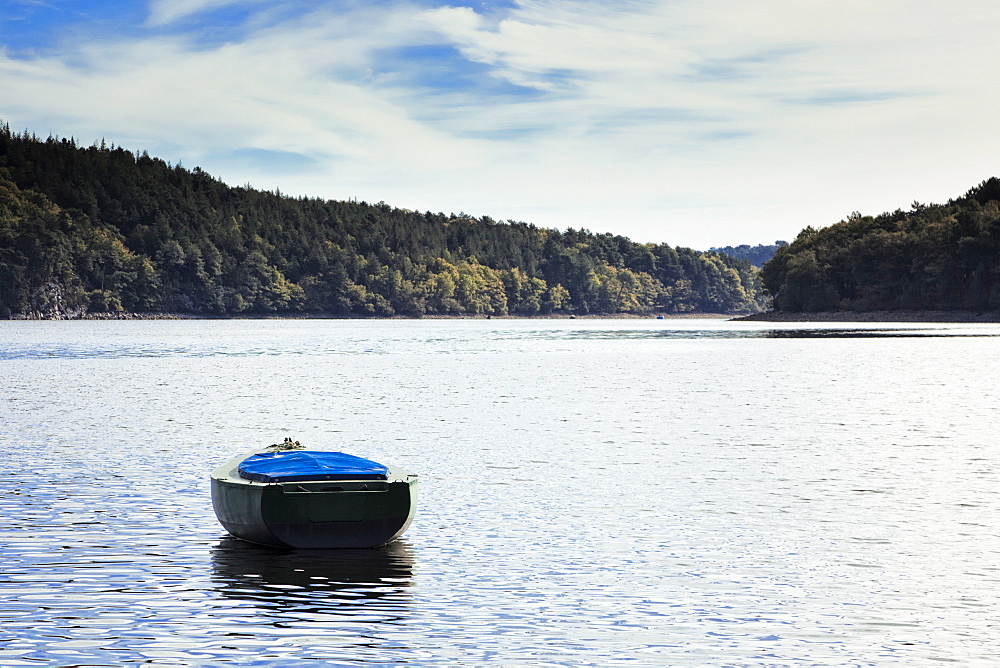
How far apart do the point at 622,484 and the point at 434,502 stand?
556 cm

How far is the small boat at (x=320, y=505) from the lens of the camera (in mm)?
20406

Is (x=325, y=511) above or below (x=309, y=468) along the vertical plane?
below

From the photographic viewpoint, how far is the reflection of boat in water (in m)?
18.0

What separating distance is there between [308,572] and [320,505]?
1304 millimetres

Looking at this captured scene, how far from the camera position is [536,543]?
22266 millimetres

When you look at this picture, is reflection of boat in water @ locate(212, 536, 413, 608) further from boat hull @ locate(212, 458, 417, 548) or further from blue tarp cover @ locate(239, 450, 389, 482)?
blue tarp cover @ locate(239, 450, 389, 482)

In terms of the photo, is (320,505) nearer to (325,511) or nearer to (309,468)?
(325,511)

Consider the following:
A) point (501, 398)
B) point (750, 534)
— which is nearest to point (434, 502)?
point (750, 534)

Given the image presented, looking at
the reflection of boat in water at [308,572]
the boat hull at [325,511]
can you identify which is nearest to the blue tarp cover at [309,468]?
the boat hull at [325,511]

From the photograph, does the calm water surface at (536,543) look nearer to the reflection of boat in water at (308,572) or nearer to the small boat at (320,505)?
the reflection of boat in water at (308,572)

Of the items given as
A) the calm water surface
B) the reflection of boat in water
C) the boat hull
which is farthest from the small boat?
the calm water surface

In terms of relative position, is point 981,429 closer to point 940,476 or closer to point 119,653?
point 940,476

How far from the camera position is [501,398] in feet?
205

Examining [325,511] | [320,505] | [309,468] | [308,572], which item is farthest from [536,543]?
[308,572]
